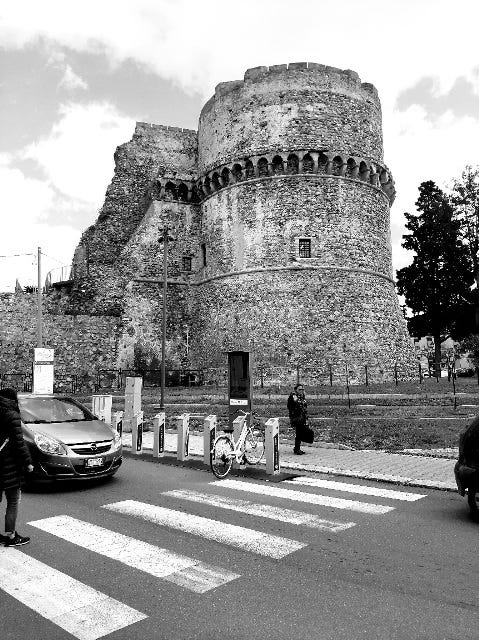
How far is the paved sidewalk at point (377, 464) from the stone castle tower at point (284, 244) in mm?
18708

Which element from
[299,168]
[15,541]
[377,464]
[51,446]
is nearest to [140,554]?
[15,541]

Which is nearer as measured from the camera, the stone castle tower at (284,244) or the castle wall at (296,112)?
the stone castle tower at (284,244)

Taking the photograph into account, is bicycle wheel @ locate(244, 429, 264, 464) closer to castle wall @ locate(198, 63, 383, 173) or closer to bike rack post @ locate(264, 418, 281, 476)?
bike rack post @ locate(264, 418, 281, 476)

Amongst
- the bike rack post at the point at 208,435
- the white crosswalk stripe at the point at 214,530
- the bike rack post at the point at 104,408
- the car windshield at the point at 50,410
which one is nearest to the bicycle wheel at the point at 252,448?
the bike rack post at the point at 208,435

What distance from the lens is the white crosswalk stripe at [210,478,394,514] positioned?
23.0 feet

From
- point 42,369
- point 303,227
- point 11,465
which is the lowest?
point 11,465

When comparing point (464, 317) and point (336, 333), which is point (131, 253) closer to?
point (336, 333)

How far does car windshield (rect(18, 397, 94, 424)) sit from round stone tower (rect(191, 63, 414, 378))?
2107 centimetres

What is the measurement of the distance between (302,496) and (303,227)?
2512cm

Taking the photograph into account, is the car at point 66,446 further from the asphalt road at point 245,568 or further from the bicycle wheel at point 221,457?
the bicycle wheel at point 221,457

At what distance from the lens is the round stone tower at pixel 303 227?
30.8 meters

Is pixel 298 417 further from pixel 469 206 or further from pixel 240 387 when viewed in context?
pixel 469 206

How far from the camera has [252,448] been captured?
10070mm

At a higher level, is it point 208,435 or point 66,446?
point 66,446
